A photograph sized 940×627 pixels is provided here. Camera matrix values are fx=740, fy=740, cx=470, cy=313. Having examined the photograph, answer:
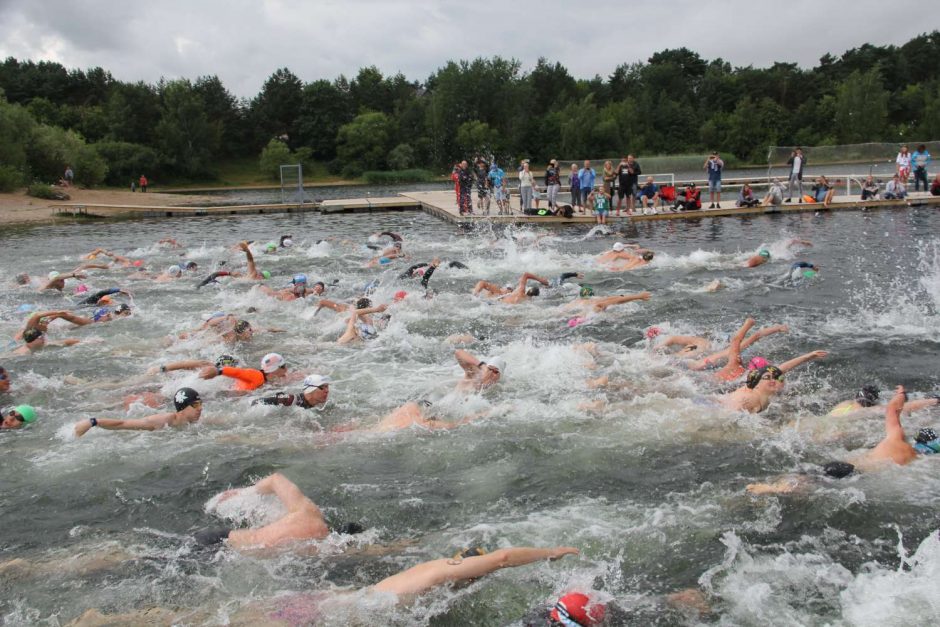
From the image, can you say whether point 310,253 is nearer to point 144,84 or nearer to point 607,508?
point 607,508

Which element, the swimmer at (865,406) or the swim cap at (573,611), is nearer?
the swim cap at (573,611)

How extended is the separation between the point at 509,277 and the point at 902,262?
27.3ft

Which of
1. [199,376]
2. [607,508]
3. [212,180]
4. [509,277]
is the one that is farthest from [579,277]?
[212,180]

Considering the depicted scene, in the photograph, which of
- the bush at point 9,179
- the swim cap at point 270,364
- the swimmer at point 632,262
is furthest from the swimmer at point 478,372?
the bush at point 9,179

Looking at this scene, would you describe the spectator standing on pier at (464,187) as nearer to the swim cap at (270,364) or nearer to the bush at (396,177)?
the swim cap at (270,364)

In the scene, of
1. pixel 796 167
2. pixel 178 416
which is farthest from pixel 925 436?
pixel 796 167

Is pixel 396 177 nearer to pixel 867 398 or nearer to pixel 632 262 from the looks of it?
pixel 632 262

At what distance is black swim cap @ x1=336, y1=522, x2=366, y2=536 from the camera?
19.7 ft

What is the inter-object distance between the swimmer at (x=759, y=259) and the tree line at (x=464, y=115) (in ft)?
205

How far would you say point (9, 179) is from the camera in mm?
40625

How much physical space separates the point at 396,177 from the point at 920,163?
176 ft

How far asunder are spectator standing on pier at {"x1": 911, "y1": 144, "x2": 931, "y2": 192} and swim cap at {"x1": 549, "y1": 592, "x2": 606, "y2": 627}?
25.7m

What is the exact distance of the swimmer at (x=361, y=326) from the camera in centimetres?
1171

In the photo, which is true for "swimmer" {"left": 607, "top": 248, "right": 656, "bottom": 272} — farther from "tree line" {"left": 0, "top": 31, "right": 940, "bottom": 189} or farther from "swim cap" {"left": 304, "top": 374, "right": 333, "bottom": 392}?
"tree line" {"left": 0, "top": 31, "right": 940, "bottom": 189}
